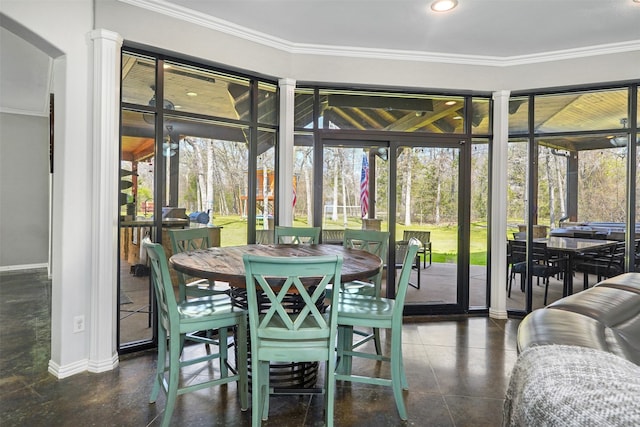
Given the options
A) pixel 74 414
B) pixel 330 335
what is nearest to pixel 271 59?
pixel 330 335

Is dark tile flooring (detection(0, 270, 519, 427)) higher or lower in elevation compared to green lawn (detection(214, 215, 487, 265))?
lower

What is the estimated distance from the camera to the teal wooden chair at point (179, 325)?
2133 mm

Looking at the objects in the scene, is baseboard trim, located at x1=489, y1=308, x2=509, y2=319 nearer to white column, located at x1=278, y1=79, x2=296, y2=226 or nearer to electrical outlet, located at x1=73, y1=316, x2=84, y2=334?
white column, located at x1=278, y1=79, x2=296, y2=226

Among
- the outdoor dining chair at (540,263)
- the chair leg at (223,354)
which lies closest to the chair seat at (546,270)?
the outdoor dining chair at (540,263)

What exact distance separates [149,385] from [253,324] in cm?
119

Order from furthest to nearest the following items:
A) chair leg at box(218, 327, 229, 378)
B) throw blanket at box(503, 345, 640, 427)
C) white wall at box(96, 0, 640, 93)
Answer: white wall at box(96, 0, 640, 93), chair leg at box(218, 327, 229, 378), throw blanket at box(503, 345, 640, 427)

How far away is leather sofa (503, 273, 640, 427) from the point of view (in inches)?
26.7

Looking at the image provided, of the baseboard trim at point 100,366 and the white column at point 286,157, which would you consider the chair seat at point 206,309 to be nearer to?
the baseboard trim at point 100,366

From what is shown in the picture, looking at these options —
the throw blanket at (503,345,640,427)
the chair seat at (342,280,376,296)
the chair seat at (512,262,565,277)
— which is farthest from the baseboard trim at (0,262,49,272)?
the throw blanket at (503,345,640,427)

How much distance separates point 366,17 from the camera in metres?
3.34

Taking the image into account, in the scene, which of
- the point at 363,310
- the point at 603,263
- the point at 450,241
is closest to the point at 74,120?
the point at 363,310

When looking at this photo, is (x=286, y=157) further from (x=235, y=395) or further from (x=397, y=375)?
(x=397, y=375)

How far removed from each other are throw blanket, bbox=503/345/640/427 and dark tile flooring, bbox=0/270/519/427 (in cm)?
158

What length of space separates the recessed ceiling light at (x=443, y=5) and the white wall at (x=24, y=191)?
704cm
